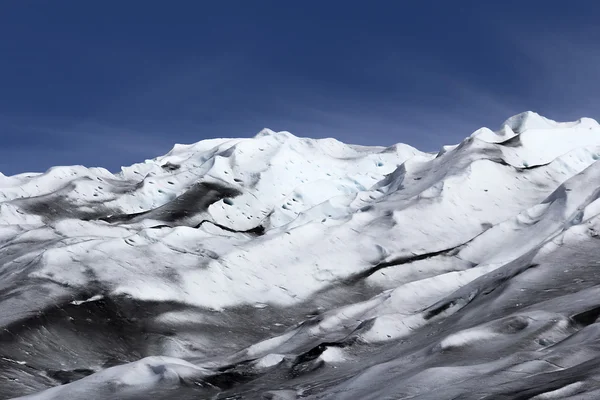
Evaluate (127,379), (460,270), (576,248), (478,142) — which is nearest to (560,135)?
(478,142)

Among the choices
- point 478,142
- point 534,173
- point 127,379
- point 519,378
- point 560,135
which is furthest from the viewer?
point 560,135

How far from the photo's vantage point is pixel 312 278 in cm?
3525

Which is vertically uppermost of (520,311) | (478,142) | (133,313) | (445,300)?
(478,142)

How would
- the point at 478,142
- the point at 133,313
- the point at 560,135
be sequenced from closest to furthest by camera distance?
the point at 133,313 → the point at 478,142 → the point at 560,135

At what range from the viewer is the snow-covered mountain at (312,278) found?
65.8ft

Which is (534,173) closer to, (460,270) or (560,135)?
(560,135)

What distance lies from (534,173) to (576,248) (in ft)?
53.1

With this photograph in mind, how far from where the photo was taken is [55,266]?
3234 cm

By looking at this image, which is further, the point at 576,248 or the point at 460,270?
the point at 460,270

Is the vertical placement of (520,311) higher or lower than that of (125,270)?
lower

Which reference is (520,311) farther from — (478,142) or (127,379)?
(478,142)

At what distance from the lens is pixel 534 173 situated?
1742 inches

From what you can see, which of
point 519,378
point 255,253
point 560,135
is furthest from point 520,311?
point 560,135

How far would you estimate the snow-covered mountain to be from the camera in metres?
20.1
